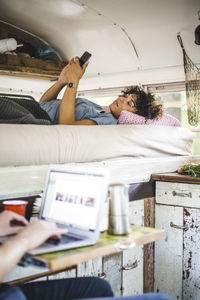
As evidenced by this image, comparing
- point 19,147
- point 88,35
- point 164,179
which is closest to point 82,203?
point 19,147

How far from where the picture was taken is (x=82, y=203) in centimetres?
133

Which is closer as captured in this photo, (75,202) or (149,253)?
(75,202)

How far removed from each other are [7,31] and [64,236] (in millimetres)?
3088

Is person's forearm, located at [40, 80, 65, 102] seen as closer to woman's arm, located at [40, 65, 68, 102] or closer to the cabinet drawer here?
woman's arm, located at [40, 65, 68, 102]

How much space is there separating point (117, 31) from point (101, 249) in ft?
8.04

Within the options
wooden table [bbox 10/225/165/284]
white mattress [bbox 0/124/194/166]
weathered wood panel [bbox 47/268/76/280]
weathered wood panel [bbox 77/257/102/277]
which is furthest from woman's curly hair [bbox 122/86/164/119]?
wooden table [bbox 10/225/165/284]

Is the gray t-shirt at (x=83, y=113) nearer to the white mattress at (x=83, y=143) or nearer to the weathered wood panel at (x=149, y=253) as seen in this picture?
the white mattress at (x=83, y=143)

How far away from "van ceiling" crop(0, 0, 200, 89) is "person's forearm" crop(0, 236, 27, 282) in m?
2.30

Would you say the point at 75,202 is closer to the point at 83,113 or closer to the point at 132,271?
the point at 132,271

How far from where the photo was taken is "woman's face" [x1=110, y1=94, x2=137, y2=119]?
110 inches

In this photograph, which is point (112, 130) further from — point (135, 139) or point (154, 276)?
point (154, 276)

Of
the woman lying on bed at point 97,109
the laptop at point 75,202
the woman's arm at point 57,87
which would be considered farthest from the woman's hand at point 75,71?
the laptop at point 75,202

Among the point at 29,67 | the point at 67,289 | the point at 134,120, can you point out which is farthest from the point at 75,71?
the point at 67,289

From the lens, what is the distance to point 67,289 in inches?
53.9
